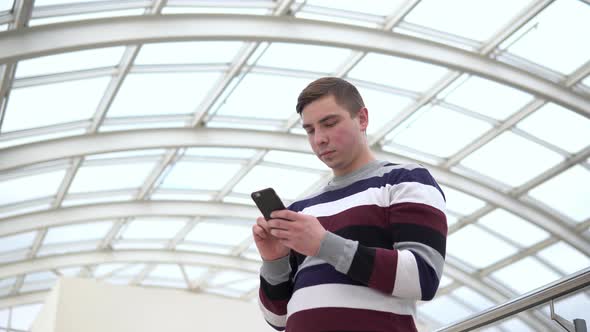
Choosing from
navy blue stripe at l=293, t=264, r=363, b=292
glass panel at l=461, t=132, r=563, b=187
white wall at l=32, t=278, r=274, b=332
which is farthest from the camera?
glass panel at l=461, t=132, r=563, b=187

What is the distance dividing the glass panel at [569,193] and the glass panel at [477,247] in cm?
311

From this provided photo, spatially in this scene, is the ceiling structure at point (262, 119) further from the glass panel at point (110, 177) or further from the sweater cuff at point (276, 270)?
the sweater cuff at point (276, 270)

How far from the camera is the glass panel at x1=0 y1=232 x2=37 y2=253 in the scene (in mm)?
28388

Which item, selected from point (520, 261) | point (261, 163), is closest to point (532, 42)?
point (261, 163)

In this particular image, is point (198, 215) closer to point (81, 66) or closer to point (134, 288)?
point (81, 66)

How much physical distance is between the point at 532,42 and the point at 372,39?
4117mm

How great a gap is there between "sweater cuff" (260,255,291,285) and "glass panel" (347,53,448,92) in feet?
54.9

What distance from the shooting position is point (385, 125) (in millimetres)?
22203

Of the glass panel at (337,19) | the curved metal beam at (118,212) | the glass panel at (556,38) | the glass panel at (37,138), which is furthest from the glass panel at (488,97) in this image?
the glass panel at (37,138)

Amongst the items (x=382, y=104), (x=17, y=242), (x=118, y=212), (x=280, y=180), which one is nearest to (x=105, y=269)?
(x=17, y=242)

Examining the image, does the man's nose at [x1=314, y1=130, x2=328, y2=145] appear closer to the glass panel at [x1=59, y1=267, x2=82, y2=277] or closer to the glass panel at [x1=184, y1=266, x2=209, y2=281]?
the glass panel at [x1=59, y1=267, x2=82, y2=277]

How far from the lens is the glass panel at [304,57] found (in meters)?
18.6

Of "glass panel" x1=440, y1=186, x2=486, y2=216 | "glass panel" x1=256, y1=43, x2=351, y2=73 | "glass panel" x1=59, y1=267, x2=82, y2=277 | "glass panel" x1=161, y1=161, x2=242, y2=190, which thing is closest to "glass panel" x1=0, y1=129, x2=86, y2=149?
"glass panel" x1=161, y1=161, x2=242, y2=190

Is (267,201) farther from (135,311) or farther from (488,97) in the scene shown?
(488,97)
